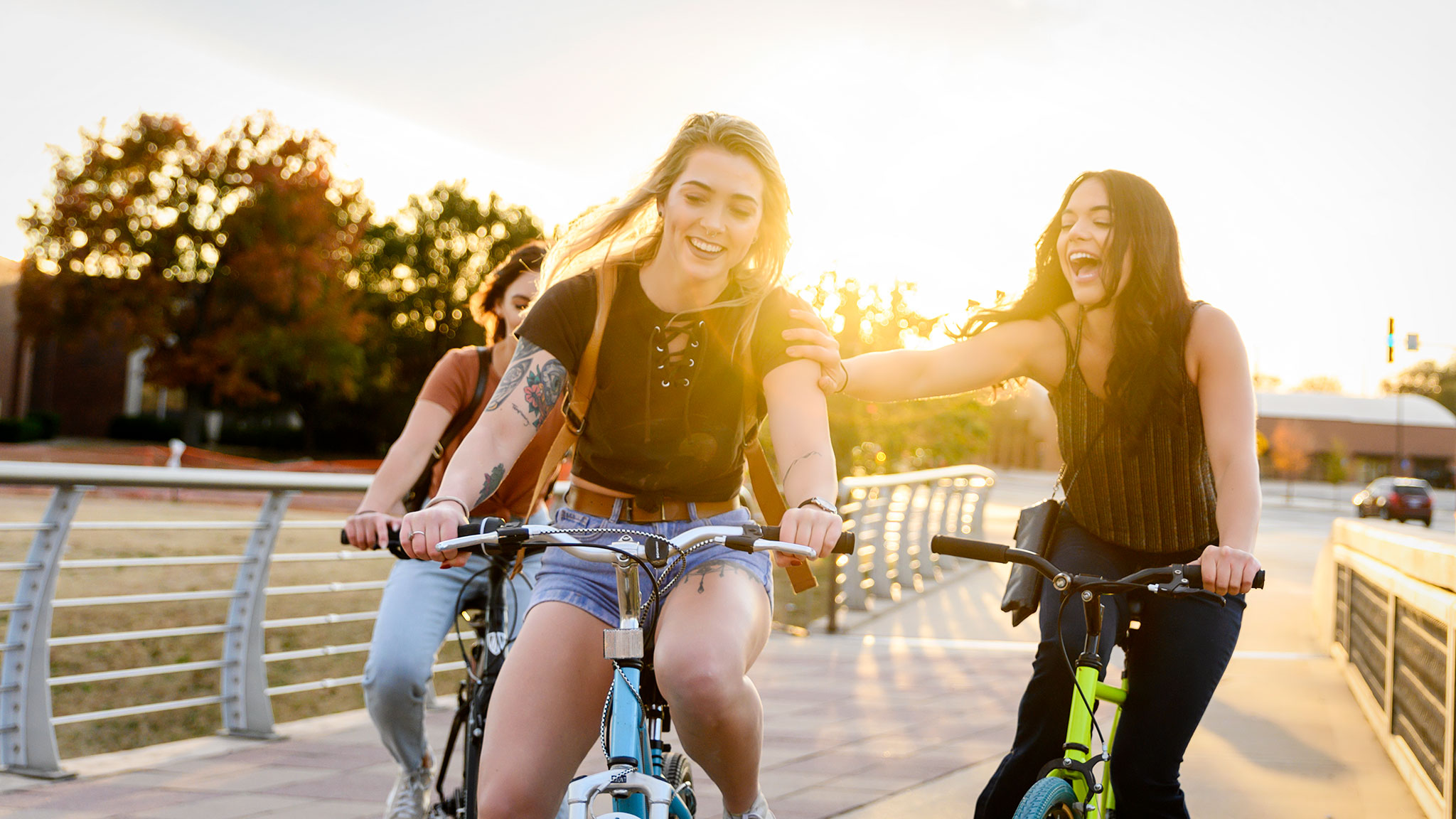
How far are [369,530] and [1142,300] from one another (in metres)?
2.16

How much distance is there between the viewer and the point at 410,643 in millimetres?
3561

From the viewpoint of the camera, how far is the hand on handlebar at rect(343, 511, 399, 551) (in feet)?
10.1

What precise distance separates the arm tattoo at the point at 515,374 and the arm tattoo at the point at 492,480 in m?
0.14

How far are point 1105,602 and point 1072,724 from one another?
12.5 inches

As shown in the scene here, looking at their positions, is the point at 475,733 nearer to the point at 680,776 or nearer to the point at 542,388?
the point at 680,776

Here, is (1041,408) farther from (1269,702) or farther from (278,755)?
(1269,702)

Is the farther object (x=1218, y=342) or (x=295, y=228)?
(x=295, y=228)

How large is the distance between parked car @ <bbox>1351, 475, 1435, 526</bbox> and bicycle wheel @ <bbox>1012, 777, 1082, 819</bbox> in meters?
44.0

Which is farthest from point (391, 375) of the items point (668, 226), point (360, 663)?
point (668, 226)

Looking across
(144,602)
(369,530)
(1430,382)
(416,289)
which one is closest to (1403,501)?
(416,289)

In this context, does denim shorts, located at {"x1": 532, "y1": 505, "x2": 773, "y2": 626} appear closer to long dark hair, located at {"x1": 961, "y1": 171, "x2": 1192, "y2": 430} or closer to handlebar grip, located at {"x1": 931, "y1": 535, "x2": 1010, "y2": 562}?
handlebar grip, located at {"x1": 931, "y1": 535, "x2": 1010, "y2": 562}

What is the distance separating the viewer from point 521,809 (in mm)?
2227

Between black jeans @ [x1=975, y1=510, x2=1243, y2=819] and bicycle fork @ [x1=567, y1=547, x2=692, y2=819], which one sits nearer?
bicycle fork @ [x1=567, y1=547, x2=692, y2=819]

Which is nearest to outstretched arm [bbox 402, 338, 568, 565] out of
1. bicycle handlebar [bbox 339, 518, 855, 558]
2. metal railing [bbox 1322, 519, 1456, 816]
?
bicycle handlebar [bbox 339, 518, 855, 558]
